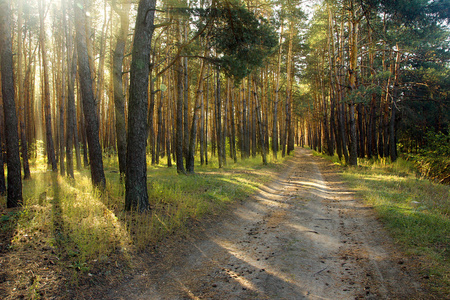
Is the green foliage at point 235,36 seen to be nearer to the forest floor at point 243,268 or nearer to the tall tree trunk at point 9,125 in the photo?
the forest floor at point 243,268

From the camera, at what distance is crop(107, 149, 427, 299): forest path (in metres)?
3.43

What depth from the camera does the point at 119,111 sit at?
9.03m

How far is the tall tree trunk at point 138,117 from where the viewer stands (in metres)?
6.38

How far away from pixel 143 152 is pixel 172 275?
11.0ft

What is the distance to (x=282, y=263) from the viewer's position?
418cm

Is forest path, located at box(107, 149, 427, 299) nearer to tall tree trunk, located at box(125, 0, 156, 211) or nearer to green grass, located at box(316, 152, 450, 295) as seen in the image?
green grass, located at box(316, 152, 450, 295)

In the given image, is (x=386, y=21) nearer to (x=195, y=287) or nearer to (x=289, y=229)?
(x=289, y=229)

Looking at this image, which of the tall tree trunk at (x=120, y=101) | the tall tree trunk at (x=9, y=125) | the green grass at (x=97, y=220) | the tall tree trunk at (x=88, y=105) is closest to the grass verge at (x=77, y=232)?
the green grass at (x=97, y=220)

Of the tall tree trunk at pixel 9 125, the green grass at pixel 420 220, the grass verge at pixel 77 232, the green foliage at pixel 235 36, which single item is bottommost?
the green grass at pixel 420 220

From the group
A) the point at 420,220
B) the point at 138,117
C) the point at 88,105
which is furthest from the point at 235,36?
the point at 420,220

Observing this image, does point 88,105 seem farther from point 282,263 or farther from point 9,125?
point 282,263

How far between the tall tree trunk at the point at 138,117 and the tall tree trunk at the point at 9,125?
8.61 feet

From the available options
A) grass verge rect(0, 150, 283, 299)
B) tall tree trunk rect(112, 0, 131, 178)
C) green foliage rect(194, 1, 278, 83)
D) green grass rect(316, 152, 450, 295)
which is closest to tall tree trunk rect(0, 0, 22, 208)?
grass verge rect(0, 150, 283, 299)

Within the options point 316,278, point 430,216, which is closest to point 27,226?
point 316,278
